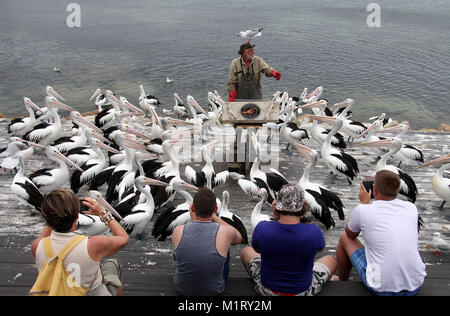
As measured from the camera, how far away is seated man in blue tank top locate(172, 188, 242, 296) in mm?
2480

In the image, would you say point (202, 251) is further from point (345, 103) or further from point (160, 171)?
point (345, 103)

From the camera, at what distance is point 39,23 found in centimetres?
2230

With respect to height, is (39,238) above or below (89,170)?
above

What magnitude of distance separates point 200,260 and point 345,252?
1257 millimetres

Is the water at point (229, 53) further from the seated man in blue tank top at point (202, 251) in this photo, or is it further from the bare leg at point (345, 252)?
the seated man in blue tank top at point (202, 251)

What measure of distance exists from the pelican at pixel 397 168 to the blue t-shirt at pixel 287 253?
8.67 feet

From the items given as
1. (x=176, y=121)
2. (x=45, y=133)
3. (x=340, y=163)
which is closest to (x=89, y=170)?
(x=45, y=133)

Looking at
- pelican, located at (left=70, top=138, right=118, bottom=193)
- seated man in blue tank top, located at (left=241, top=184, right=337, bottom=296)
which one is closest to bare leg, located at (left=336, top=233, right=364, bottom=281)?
seated man in blue tank top, located at (left=241, top=184, right=337, bottom=296)

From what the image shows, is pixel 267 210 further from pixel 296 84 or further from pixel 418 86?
pixel 418 86

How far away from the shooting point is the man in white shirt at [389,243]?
251 cm

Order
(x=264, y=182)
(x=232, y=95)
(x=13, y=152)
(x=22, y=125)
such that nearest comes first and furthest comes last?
(x=264, y=182) < (x=13, y=152) < (x=232, y=95) < (x=22, y=125)

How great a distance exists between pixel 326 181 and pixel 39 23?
2205 centimetres

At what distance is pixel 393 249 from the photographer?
252 cm

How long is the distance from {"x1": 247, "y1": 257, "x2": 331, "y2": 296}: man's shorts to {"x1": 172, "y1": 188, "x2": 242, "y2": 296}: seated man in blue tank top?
0.25 meters
